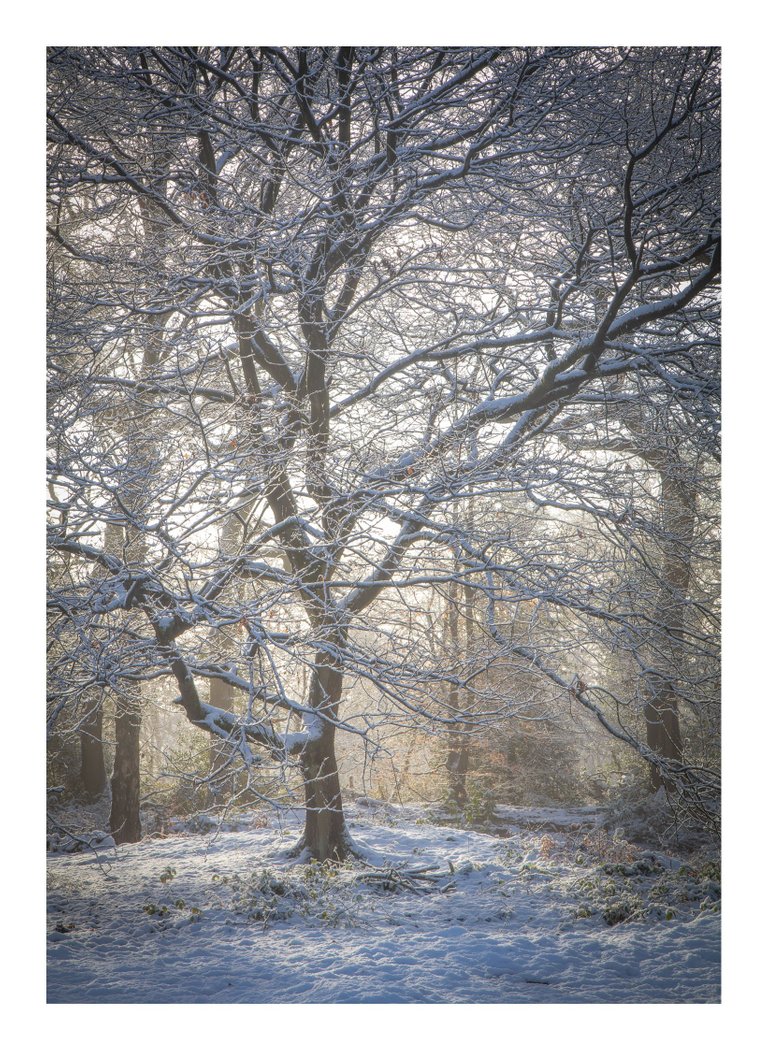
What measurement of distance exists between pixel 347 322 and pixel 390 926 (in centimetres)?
330

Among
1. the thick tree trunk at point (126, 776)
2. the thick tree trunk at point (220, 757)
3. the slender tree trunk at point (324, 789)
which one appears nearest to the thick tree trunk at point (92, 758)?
the thick tree trunk at point (126, 776)

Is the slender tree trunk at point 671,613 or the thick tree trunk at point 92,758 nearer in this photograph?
the slender tree trunk at point 671,613

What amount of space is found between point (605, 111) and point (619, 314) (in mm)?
1051

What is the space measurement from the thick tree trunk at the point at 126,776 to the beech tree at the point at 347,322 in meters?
0.53

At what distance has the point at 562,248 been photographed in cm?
383

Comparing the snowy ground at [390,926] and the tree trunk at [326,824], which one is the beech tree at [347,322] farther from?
the snowy ground at [390,926]

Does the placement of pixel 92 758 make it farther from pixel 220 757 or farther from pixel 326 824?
pixel 326 824

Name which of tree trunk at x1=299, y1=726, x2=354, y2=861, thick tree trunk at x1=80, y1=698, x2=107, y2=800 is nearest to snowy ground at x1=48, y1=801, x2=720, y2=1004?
tree trunk at x1=299, y1=726, x2=354, y2=861

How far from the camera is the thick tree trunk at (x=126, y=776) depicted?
3.86 metres

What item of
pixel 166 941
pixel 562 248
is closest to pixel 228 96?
pixel 562 248

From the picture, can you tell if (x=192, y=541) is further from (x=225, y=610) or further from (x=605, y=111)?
(x=605, y=111)

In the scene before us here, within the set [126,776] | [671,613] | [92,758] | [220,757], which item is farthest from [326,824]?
[671,613]

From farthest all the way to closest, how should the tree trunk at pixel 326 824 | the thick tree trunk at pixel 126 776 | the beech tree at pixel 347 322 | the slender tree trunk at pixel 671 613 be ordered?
the thick tree trunk at pixel 126 776 < the tree trunk at pixel 326 824 < the slender tree trunk at pixel 671 613 < the beech tree at pixel 347 322

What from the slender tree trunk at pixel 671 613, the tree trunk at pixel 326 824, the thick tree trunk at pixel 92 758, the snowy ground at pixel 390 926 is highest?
the slender tree trunk at pixel 671 613
